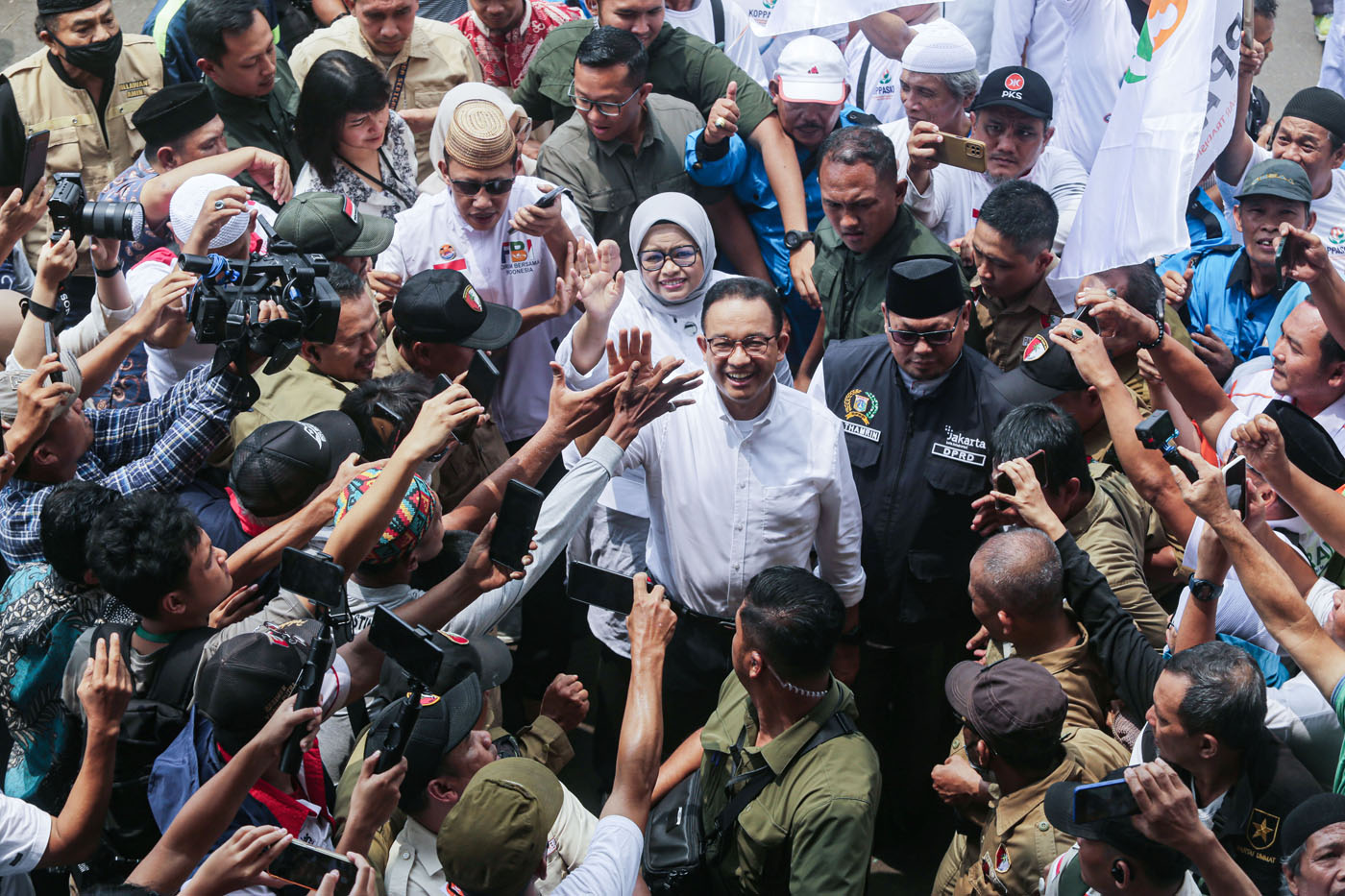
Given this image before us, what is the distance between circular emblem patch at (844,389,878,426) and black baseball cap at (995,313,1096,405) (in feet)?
1.38

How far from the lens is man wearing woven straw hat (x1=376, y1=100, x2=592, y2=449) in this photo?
→ 4.48 meters

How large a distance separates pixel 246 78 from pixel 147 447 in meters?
1.95

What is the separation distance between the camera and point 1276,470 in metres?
3.23

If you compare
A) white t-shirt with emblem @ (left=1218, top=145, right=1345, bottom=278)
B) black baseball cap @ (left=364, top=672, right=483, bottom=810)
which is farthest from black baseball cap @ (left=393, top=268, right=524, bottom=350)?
white t-shirt with emblem @ (left=1218, top=145, right=1345, bottom=278)

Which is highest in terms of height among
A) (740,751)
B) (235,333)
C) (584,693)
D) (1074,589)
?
(235,333)

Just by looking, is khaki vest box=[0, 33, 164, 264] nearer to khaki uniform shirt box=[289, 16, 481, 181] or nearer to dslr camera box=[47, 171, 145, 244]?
khaki uniform shirt box=[289, 16, 481, 181]

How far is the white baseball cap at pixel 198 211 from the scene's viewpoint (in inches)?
163

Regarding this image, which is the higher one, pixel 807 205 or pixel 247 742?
pixel 247 742

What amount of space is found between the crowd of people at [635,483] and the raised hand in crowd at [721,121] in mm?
13

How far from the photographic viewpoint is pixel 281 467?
347 centimetres

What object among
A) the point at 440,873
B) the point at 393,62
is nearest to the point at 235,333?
the point at 440,873

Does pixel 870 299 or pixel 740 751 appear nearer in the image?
pixel 740 751

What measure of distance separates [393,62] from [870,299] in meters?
2.51

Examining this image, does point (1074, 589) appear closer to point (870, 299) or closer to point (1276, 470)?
point (1276, 470)
